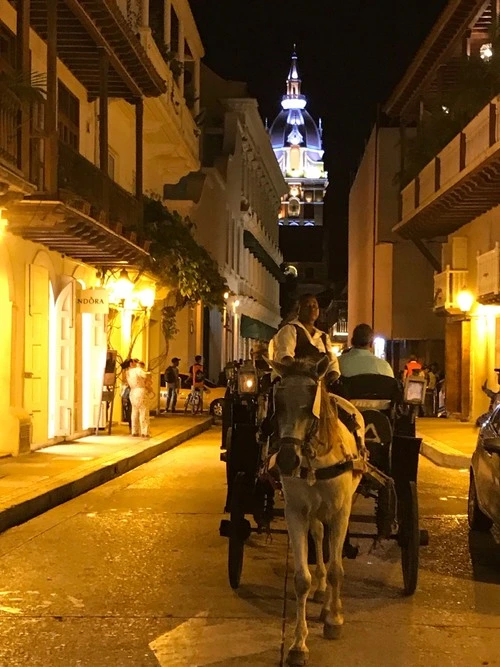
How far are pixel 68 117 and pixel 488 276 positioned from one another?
9.67m

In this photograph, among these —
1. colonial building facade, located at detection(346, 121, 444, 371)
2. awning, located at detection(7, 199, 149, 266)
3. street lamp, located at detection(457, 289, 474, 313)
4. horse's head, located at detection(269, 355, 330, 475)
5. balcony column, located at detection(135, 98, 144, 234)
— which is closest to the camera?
horse's head, located at detection(269, 355, 330, 475)

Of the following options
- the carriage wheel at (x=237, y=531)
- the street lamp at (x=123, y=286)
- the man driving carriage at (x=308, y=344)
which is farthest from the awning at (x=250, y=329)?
the man driving carriage at (x=308, y=344)

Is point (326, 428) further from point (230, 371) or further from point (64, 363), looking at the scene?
point (64, 363)

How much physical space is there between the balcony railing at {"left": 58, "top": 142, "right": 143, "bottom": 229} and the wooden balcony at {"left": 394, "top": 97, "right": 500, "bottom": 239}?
7.00m

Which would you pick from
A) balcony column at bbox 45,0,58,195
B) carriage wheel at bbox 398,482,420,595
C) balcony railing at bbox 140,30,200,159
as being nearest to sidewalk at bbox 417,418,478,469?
balcony column at bbox 45,0,58,195

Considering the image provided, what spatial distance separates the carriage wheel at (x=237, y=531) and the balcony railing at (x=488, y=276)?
14175 mm

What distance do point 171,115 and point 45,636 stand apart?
19.1 m

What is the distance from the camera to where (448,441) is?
779 inches

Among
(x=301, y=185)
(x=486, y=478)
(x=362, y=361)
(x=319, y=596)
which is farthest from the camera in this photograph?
(x=301, y=185)

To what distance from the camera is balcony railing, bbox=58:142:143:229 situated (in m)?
15.3

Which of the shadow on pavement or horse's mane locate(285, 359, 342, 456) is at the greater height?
horse's mane locate(285, 359, 342, 456)

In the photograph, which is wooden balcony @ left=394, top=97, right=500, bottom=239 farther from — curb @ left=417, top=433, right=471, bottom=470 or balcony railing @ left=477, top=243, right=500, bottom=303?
curb @ left=417, top=433, right=471, bottom=470

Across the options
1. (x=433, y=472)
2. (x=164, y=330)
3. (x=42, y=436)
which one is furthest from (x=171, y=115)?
(x=433, y=472)

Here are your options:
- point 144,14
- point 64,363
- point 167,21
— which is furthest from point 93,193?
point 167,21
